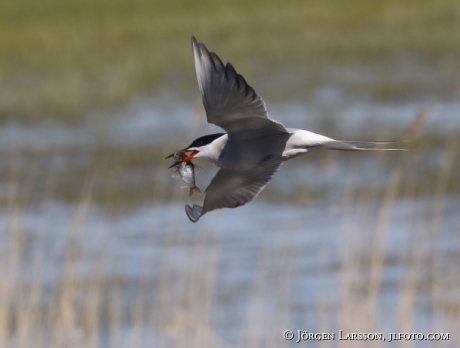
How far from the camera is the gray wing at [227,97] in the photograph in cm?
287

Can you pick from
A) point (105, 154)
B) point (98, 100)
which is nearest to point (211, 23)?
point (98, 100)

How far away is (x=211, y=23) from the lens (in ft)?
81.0

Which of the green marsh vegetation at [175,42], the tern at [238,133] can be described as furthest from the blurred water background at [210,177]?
the tern at [238,133]

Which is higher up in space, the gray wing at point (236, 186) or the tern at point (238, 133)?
the tern at point (238, 133)

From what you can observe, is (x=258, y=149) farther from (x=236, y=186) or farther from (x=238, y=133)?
(x=236, y=186)

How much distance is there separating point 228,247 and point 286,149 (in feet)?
31.1

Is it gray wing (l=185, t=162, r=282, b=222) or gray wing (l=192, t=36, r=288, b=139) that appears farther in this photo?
gray wing (l=185, t=162, r=282, b=222)

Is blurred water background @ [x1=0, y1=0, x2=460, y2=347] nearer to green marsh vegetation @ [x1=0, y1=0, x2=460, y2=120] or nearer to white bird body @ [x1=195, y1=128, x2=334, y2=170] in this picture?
green marsh vegetation @ [x1=0, y1=0, x2=460, y2=120]

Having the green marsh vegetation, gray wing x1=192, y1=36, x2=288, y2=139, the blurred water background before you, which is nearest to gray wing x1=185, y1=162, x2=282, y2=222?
gray wing x1=192, y1=36, x2=288, y2=139

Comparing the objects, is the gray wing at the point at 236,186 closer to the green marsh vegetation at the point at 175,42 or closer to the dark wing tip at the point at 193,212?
the dark wing tip at the point at 193,212

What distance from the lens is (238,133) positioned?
304cm

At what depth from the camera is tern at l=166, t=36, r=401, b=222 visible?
288cm

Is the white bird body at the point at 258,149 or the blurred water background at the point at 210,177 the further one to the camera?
the blurred water background at the point at 210,177

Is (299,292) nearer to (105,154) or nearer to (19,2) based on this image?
(105,154)
